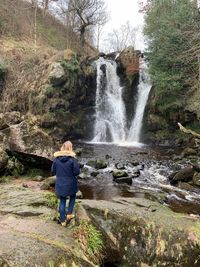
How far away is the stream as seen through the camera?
41.1ft

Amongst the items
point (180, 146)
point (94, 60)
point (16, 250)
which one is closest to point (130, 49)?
point (94, 60)

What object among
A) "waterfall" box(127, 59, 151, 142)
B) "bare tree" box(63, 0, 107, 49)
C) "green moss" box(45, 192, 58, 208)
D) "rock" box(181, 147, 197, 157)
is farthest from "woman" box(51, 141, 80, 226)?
"bare tree" box(63, 0, 107, 49)

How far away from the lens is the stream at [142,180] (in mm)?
12539

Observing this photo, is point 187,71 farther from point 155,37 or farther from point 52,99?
point 52,99

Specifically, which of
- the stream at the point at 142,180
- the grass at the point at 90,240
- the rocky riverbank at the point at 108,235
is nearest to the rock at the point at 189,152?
the stream at the point at 142,180

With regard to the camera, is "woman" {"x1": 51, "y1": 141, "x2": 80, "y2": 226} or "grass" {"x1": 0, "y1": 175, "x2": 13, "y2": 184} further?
"grass" {"x1": 0, "y1": 175, "x2": 13, "y2": 184}

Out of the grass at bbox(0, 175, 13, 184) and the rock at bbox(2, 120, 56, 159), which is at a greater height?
the rock at bbox(2, 120, 56, 159)

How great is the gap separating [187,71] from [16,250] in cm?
2235

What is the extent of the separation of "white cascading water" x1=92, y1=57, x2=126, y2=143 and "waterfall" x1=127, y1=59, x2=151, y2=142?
30.0 inches

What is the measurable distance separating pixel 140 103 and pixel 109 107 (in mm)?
2717

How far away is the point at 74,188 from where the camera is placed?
670cm

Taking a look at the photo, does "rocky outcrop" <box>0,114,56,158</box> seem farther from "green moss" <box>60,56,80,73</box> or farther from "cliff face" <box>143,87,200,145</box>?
"green moss" <box>60,56,80,73</box>

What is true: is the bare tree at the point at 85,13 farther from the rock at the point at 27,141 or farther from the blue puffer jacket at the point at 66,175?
the blue puffer jacket at the point at 66,175

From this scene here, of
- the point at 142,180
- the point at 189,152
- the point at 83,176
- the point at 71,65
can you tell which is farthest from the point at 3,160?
the point at 71,65
